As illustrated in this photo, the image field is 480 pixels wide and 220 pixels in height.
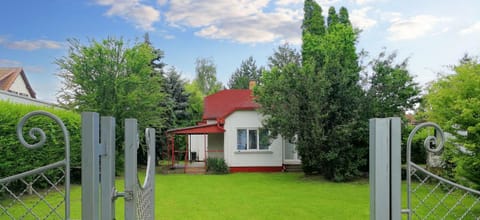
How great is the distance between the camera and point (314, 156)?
1416 cm

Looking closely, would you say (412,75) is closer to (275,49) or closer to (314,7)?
(314,7)

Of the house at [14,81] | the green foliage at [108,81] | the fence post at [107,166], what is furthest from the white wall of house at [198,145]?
the fence post at [107,166]

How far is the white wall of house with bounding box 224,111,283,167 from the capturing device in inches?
685

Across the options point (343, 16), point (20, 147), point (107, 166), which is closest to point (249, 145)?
point (343, 16)

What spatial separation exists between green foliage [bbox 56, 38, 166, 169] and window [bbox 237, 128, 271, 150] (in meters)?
4.36

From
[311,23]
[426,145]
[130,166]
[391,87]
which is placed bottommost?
[130,166]

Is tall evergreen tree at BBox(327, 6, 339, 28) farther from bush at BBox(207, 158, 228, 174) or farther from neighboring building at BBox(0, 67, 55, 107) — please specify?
neighboring building at BBox(0, 67, 55, 107)

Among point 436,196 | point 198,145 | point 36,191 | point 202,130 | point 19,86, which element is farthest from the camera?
point 19,86

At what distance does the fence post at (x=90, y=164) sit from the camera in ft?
6.12

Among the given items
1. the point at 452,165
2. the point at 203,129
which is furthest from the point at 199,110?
the point at 452,165

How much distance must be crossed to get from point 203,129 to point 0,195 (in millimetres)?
10100

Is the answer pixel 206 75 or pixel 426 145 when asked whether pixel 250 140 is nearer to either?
pixel 426 145

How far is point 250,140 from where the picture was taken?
17609 mm

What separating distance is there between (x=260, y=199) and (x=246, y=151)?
753cm
